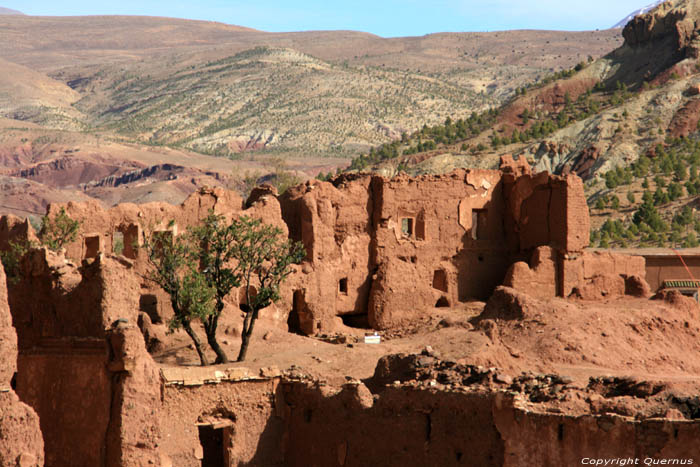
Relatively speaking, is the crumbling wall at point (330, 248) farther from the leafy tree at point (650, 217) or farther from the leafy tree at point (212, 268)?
the leafy tree at point (650, 217)

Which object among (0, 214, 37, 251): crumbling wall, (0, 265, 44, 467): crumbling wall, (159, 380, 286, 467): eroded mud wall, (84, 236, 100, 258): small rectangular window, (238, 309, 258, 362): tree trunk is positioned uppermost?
(0, 214, 37, 251): crumbling wall

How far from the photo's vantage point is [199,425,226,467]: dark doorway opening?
71.7 feet

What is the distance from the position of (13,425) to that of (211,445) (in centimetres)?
911

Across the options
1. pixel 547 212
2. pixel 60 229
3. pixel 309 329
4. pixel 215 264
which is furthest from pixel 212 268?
pixel 547 212

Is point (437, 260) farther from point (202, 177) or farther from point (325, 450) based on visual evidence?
point (202, 177)

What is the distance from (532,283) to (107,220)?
35.5ft

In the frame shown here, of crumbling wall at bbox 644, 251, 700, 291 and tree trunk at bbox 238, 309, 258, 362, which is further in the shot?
crumbling wall at bbox 644, 251, 700, 291

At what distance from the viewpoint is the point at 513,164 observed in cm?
3522

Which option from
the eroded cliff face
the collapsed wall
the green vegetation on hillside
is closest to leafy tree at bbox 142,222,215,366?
the collapsed wall

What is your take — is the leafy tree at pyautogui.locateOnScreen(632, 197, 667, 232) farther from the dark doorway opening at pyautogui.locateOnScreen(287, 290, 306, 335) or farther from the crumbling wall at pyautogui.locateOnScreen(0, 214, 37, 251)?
the crumbling wall at pyautogui.locateOnScreen(0, 214, 37, 251)

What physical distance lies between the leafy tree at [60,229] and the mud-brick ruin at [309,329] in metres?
0.37

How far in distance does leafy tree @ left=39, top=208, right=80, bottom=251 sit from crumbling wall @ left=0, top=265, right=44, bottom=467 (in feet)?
44.4

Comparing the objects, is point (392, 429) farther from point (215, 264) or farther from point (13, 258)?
point (13, 258)

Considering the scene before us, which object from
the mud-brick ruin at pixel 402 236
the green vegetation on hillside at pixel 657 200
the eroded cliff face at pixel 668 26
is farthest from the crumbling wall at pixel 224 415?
the eroded cliff face at pixel 668 26
